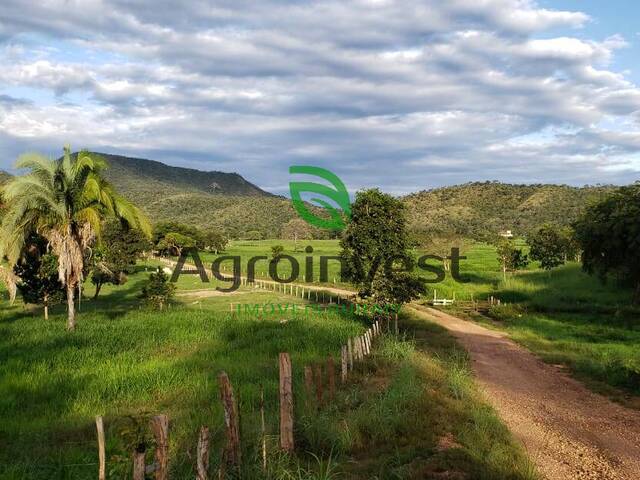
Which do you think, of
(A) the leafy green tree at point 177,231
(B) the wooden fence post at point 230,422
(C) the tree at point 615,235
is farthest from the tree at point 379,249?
(A) the leafy green tree at point 177,231

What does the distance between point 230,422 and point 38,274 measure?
75.0ft

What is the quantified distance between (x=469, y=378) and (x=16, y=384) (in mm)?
12279

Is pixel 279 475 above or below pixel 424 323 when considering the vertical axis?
above

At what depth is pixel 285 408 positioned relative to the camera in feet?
25.7

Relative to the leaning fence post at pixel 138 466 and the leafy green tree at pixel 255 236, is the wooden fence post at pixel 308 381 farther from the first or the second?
the leafy green tree at pixel 255 236

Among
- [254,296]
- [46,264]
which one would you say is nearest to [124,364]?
[46,264]

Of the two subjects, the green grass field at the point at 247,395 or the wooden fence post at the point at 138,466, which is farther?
the green grass field at the point at 247,395

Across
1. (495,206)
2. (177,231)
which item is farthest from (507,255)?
(495,206)

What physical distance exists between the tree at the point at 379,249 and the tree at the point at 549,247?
36173 millimetres

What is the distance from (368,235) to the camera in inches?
1013

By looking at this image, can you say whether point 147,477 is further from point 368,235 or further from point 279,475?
point 368,235

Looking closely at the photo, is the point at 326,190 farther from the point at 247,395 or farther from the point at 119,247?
the point at 119,247

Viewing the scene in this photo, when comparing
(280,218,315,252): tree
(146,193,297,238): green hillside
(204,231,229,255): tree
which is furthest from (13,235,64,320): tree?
(146,193,297,238): green hillside

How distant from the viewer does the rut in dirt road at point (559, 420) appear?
922 cm
